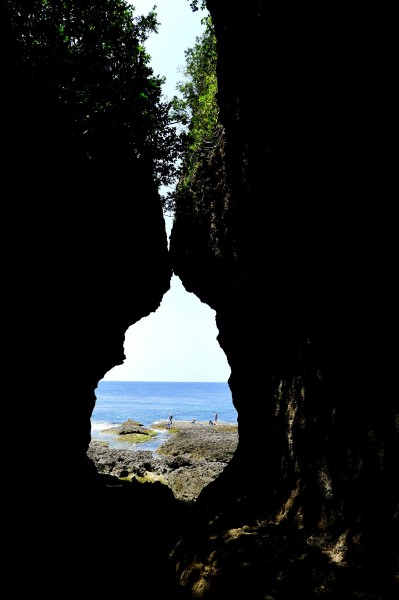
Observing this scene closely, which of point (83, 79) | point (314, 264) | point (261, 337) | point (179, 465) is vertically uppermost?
point (83, 79)

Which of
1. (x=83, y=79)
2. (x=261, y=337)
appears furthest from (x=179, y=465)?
(x=83, y=79)

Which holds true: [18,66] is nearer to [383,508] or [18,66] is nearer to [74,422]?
[74,422]

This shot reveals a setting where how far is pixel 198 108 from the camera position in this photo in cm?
1524

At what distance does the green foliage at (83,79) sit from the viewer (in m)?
9.23

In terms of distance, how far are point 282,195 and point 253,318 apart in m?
4.13

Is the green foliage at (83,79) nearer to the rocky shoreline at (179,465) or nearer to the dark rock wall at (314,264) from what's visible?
the dark rock wall at (314,264)

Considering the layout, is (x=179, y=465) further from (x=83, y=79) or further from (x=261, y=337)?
(x=83, y=79)

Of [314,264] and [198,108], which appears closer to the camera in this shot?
[314,264]

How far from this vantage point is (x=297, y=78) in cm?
633

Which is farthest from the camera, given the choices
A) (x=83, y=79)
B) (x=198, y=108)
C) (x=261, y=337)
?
(x=198, y=108)

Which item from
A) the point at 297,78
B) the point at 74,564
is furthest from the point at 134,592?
the point at 297,78

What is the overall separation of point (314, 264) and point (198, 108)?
12.5m

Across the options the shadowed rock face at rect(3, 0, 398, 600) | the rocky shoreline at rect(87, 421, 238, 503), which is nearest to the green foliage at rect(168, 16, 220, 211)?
the shadowed rock face at rect(3, 0, 398, 600)

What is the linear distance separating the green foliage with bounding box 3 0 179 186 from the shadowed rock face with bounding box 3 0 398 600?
94cm
